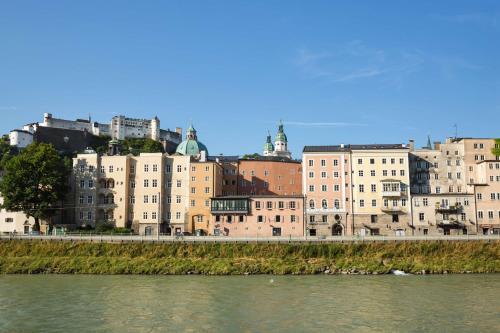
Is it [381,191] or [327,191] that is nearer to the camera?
[381,191]

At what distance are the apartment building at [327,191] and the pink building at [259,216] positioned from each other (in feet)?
7.19

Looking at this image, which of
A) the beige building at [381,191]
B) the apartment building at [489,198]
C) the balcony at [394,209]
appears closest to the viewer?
the apartment building at [489,198]

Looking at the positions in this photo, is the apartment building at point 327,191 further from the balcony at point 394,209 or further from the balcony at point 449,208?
the balcony at point 449,208

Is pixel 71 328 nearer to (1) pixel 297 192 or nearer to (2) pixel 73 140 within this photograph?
(1) pixel 297 192

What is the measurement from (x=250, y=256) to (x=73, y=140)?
371 ft

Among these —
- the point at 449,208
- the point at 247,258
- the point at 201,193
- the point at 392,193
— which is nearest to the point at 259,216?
the point at 201,193

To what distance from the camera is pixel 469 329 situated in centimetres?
3169

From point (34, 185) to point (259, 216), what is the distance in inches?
1424

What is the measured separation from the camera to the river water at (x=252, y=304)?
32906 millimetres

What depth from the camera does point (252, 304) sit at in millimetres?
39406

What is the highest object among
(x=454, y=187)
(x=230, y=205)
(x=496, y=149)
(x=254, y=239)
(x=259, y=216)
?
(x=496, y=149)

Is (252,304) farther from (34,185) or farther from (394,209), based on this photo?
(34,185)

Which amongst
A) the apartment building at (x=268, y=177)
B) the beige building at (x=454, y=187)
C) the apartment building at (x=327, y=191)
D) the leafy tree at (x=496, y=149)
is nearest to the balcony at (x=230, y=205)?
the apartment building at (x=327, y=191)

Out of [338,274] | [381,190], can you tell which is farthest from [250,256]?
[381,190]
